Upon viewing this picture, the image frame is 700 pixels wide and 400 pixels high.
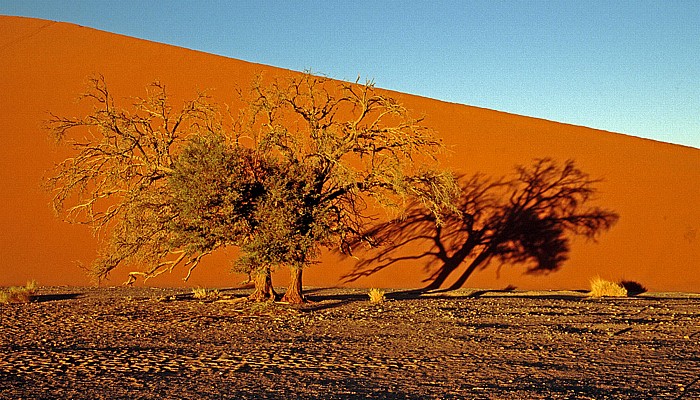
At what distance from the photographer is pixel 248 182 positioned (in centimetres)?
1512

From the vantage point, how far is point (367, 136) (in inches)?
679

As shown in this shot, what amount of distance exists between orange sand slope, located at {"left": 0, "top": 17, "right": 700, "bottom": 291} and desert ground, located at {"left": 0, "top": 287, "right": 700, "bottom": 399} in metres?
5.74

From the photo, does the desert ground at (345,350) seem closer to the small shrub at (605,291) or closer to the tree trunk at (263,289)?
the tree trunk at (263,289)

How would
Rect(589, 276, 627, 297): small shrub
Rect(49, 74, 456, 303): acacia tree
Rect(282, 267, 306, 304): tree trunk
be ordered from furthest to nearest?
Rect(589, 276, 627, 297): small shrub < Rect(282, 267, 306, 304): tree trunk < Rect(49, 74, 456, 303): acacia tree

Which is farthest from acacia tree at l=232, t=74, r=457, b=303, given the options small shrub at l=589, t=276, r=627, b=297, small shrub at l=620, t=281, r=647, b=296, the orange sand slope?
small shrub at l=620, t=281, r=647, b=296

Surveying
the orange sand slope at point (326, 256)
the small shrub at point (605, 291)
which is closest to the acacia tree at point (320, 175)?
the orange sand slope at point (326, 256)

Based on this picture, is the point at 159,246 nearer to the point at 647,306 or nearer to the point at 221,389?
the point at 221,389

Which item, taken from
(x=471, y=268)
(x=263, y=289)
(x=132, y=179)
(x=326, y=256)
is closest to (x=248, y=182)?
(x=263, y=289)

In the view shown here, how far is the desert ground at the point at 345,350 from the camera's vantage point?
7402 mm

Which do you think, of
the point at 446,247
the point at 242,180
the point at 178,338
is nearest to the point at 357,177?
the point at 242,180

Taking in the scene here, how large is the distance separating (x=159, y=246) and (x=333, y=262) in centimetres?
1140

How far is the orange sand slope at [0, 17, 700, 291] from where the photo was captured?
25516 mm

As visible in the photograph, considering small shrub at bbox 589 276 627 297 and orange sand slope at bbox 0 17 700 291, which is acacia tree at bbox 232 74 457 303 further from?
small shrub at bbox 589 276 627 297

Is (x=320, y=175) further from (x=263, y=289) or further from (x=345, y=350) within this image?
(x=345, y=350)
